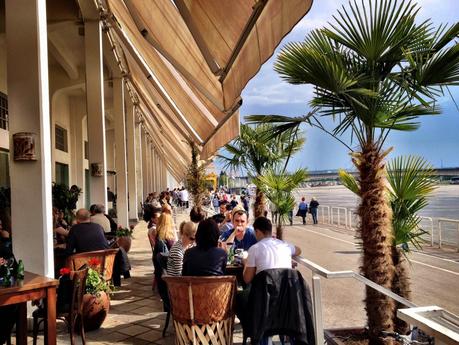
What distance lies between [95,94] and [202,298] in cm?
691

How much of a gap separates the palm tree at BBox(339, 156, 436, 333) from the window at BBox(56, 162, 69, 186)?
1203 cm

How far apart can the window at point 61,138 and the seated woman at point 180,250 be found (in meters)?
11.1

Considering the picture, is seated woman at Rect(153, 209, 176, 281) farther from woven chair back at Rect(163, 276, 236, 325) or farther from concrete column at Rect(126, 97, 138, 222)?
concrete column at Rect(126, 97, 138, 222)

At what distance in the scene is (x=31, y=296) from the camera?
11.7 ft

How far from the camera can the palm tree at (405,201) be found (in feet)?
15.8

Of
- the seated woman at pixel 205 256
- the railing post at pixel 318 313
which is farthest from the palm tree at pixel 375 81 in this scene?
the seated woman at pixel 205 256

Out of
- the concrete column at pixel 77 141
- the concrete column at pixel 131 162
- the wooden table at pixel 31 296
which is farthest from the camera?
the concrete column at pixel 131 162

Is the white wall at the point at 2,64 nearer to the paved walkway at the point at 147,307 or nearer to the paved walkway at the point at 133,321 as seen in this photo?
the paved walkway at the point at 147,307

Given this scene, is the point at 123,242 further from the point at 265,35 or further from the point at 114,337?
the point at 265,35

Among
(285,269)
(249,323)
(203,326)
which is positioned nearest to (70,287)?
(203,326)

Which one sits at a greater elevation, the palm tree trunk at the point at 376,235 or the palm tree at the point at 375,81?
the palm tree at the point at 375,81

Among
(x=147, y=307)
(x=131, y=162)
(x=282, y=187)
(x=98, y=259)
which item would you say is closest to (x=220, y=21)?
(x=98, y=259)

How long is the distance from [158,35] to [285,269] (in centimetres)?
401

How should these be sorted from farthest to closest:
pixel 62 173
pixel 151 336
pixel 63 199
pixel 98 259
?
pixel 62 173 < pixel 63 199 < pixel 98 259 < pixel 151 336
